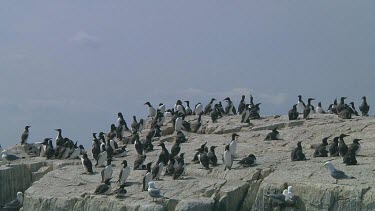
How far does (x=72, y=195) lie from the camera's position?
2753 cm

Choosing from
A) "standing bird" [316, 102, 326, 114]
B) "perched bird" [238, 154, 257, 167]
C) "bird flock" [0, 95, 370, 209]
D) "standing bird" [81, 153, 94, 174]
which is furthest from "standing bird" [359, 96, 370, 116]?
"standing bird" [81, 153, 94, 174]

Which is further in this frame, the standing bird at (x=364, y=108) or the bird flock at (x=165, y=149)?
the standing bird at (x=364, y=108)

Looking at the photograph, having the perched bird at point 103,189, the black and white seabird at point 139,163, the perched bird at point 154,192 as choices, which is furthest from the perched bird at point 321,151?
the perched bird at point 103,189

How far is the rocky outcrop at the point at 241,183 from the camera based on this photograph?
23812mm

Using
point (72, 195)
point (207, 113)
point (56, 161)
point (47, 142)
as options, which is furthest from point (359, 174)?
point (207, 113)

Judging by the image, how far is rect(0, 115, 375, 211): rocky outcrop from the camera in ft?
78.1

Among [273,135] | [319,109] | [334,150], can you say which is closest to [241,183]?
[334,150]

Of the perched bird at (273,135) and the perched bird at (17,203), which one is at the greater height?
the perched bird at (273,135)

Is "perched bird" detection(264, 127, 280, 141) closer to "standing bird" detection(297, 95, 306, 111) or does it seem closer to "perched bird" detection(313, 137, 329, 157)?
"perched bird" detection(313, 137, 329, 157)

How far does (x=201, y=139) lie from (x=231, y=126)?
8.50 feet

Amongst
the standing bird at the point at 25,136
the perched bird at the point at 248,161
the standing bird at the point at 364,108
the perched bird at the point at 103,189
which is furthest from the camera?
the standing bird at the point at 364,108

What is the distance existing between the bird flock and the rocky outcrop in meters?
0.38

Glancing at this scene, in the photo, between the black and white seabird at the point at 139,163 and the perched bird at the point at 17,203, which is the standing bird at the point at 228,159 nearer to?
the black and white seabird at the point at 139,163

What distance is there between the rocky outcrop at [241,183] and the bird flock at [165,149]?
0.38 meters
